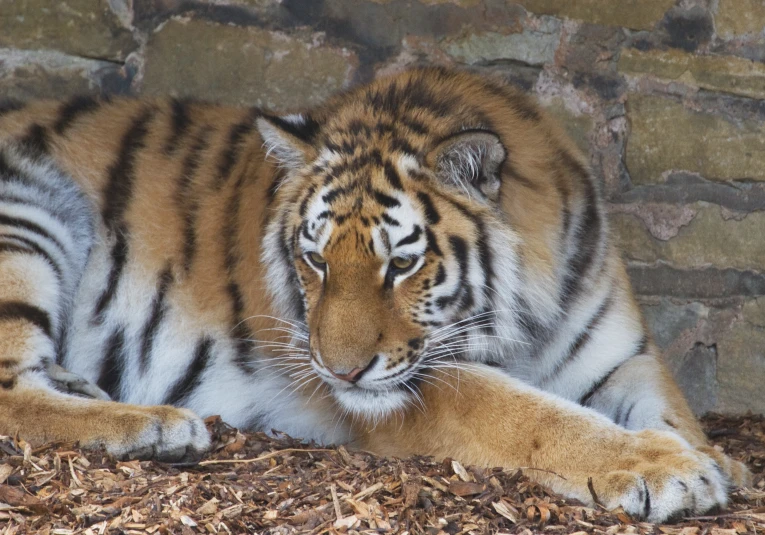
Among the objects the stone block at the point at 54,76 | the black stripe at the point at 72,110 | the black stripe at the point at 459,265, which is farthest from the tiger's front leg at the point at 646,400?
the stone block at the point at 54,76

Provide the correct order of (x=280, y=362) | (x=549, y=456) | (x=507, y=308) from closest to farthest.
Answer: (x=549, y=456) < (x=507, y=308) < (x=280, y=362)

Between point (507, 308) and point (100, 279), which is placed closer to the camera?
point (507, 308)

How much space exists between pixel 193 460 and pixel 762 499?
1247 mm

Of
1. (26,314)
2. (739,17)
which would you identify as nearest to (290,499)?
(26,314)

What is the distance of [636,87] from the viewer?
3.18 metres

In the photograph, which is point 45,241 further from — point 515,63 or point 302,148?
point 515,63

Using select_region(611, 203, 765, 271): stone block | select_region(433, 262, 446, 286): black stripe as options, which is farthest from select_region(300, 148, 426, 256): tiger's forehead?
select_region(611, 203, 765, 271): stone block

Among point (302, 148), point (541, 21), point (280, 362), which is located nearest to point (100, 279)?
point (280, 362)

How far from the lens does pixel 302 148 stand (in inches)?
93.0

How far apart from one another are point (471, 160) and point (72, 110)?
1323mm

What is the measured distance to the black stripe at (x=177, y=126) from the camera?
111 inches

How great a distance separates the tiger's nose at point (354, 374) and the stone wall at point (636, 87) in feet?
4.22

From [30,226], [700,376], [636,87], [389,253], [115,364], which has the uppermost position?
[636,87]

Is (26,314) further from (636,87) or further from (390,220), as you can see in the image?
(636,87)
